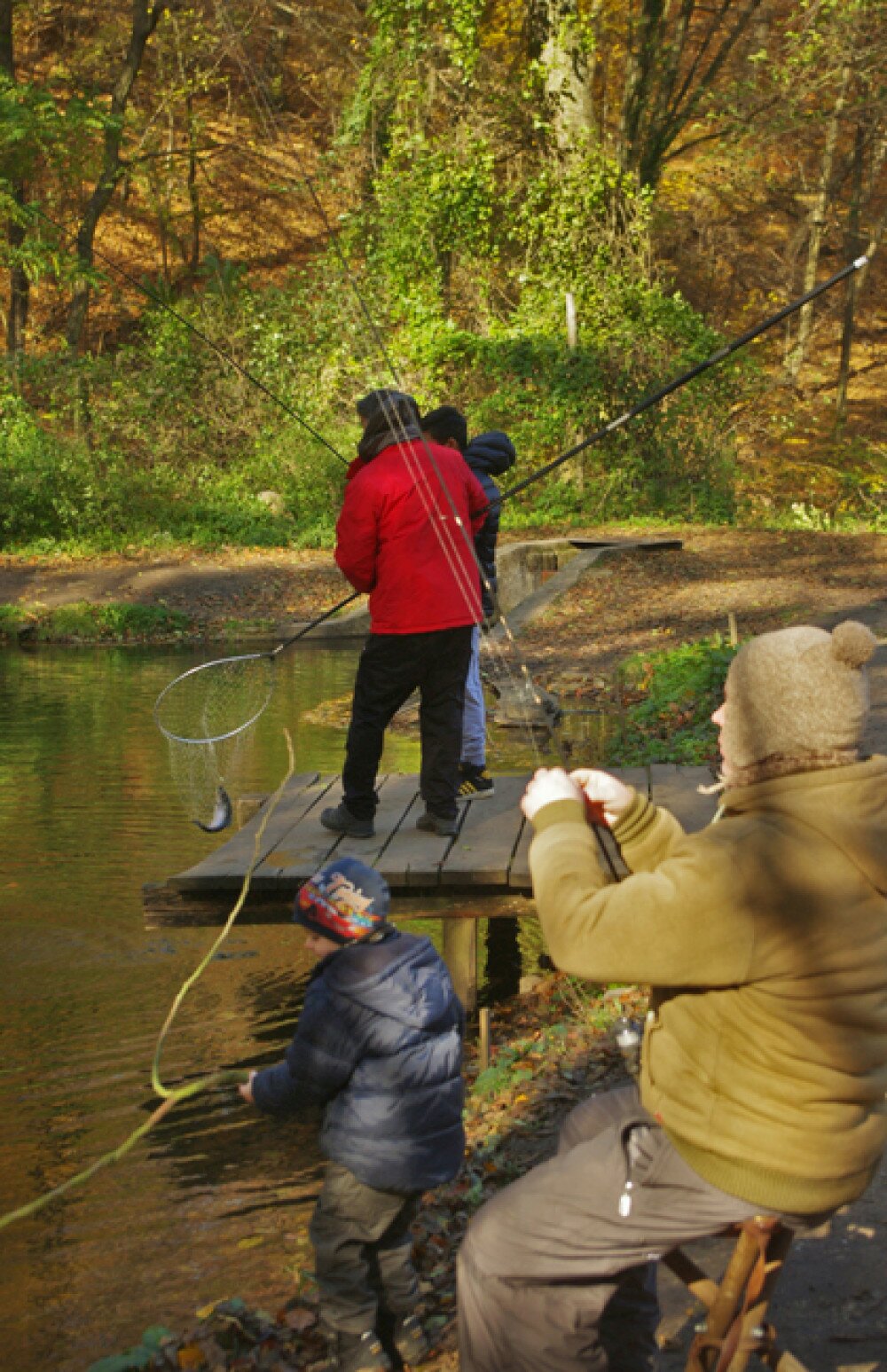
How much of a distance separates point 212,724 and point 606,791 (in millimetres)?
6364

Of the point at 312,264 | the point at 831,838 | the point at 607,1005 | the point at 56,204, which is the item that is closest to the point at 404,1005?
the point at 831,838

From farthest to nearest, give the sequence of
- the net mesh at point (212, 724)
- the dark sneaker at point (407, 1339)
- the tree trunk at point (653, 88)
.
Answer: the tree trunk at point (653, 88)
the net mesh at point (212, 724)
the dark sneaker at point (407, 1339)

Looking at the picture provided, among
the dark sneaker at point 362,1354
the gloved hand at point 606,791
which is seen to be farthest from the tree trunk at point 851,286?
the gloved hand at point 606,791

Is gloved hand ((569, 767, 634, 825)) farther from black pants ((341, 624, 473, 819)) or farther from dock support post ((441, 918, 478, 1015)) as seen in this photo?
dock support post ((441, 918, 478, 1015))

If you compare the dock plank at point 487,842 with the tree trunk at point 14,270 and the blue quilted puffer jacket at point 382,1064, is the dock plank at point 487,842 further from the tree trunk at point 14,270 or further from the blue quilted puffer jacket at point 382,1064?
the tree trunk at point 14,270

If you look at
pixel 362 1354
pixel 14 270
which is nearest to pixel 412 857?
pixel 362 1354

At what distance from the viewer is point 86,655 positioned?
1678 cm

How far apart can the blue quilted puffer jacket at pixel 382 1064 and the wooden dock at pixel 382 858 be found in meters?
2.01

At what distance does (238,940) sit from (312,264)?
21.8 meters

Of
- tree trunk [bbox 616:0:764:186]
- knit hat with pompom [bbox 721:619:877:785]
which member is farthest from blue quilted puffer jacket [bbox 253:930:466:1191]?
tree trunk [bbox 616:0:764:186]

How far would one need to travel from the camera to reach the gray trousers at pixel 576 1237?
262 centimetres

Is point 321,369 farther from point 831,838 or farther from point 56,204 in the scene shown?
point 831,838

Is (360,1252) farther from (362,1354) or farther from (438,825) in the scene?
(438,825)

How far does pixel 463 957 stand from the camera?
6.66m
